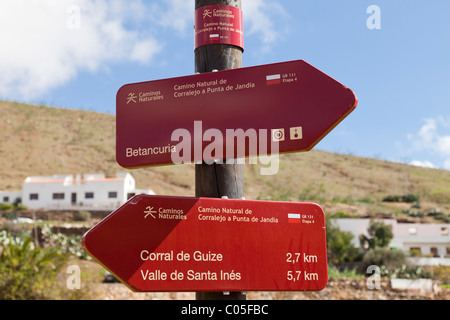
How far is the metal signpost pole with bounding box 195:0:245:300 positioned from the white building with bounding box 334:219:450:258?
2768cm

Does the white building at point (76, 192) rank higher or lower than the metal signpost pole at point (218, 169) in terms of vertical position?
higher

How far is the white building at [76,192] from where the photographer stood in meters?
32.8

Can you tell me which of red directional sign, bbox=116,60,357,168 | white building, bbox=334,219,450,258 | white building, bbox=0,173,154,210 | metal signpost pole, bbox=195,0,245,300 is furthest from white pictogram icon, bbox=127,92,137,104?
white building, bbox=0,173,154,210

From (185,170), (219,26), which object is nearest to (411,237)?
(185,170)

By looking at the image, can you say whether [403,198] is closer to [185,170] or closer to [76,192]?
[185,170]

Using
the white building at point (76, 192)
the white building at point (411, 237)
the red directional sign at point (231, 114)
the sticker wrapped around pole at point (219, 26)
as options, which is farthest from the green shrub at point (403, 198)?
the red directional sign at point (231, 114)

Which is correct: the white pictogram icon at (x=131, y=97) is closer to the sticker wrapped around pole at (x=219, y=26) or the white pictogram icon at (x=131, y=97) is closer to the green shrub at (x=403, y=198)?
the sticker wrapped around pole at (x=219, y=26)

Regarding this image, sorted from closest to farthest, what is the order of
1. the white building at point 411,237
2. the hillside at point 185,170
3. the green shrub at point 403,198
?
the white building at point 411,237 → the hillside at point 185,170 → the green shrub at point 403,198

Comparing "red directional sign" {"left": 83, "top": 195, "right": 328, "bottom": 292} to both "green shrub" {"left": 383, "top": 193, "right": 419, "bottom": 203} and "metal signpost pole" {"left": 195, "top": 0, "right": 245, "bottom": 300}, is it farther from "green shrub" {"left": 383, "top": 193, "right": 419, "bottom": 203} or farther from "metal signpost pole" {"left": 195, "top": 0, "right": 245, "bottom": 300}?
"green shrub" {"left": 383, "top": 193, "right": 419, "bottom": 203}

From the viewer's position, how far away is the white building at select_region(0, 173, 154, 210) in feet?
108

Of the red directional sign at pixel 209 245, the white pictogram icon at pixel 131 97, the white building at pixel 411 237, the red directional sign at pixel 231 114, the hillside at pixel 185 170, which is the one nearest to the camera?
the red directional sign at pixel 209 245

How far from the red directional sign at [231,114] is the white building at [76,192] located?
1220 inches

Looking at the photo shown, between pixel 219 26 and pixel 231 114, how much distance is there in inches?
19.9
